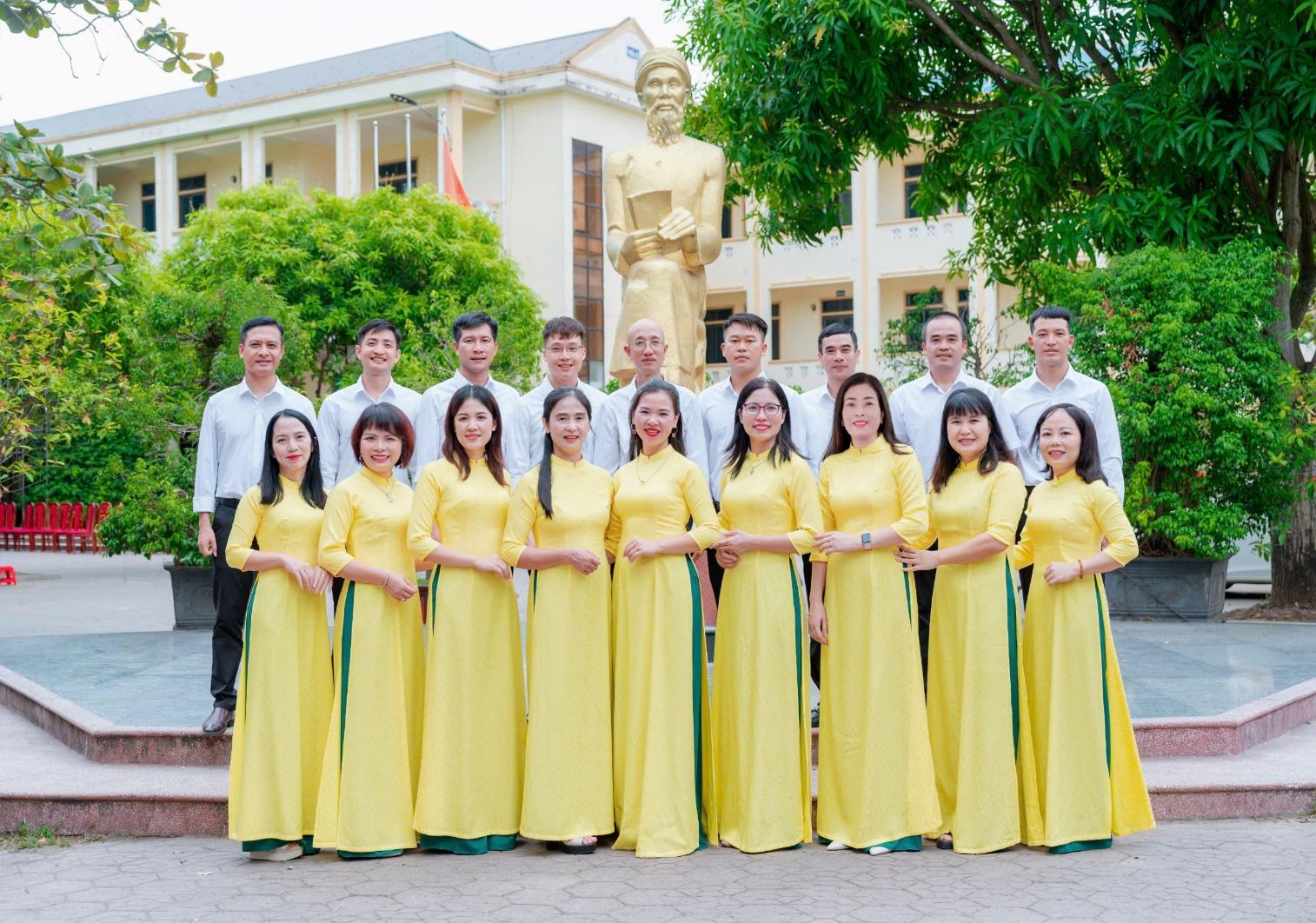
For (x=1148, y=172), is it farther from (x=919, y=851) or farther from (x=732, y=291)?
(x=732, y=291)

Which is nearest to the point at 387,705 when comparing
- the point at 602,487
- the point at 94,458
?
the point at 602,487

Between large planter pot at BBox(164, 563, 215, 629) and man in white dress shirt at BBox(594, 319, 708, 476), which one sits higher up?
man in white dress shirt at BBox(594, 319, 708, 476)

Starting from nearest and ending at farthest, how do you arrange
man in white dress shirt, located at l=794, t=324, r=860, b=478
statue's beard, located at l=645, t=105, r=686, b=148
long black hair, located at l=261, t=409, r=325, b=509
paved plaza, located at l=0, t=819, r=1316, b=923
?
paved plaza, located at l=0, t=819, r=1316, b=923 → long black hair, located at l=261, t=409, r=325, b=509 → man in white dress shirt, located at l=794, t=324, r=860, b=478 → statue's beard, located at l=645, t=105, r=686, b=148

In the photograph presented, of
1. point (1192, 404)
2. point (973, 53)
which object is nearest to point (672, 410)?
point (1192, 404)

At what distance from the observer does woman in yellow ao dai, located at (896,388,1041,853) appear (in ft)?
16.2

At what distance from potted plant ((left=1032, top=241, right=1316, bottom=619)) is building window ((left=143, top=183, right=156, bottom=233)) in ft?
92.3

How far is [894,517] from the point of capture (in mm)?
5027

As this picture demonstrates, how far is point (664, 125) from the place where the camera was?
8.48 m

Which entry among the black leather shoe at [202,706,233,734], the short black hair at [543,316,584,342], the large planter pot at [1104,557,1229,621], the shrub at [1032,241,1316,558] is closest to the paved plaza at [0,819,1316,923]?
the black leather shoe at [202,706,233,734]

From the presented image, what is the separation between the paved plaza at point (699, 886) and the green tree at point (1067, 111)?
244 inches

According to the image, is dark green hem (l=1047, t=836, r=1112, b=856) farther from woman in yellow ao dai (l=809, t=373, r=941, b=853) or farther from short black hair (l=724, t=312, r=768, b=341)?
short black hair (l=724, t=312, r=768, b=341)

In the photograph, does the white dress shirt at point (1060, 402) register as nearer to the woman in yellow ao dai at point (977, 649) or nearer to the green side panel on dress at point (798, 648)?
the woman in yellow ao dai at point (977, 649)

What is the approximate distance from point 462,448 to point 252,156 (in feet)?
91.7

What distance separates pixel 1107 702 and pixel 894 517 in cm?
100
